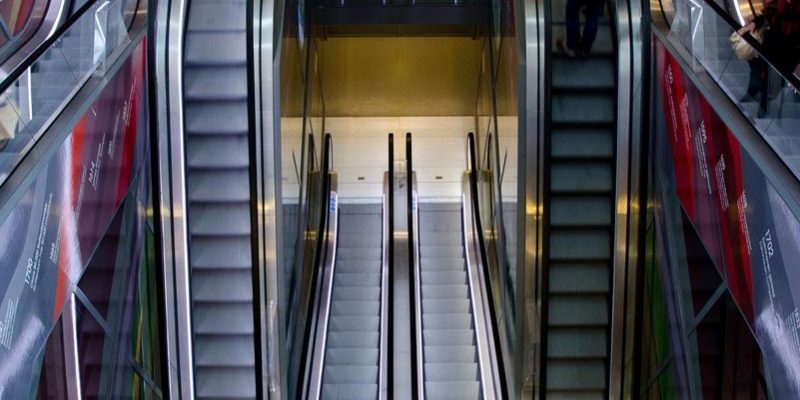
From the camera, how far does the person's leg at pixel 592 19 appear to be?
8117 mm

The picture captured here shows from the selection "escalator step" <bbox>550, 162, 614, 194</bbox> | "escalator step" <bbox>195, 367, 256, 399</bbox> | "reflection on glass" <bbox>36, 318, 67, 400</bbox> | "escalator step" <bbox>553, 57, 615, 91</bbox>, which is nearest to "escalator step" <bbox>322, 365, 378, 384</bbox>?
"escalator step" <bbox>195, 367, 256, 399</bbox>

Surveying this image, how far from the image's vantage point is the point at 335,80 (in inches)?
556

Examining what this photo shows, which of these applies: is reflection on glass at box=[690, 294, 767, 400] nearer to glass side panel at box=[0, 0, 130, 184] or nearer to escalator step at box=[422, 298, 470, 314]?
glass side panel at box=[0, 0, 130, 184]

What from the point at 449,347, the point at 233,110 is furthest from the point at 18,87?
the point at 449,347

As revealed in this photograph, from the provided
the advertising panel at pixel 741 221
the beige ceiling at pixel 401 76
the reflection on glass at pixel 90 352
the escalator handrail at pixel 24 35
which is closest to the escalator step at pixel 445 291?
the beige ceiling at pixel 401 76

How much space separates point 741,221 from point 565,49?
12.8ft

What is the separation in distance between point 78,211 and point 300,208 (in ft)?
13.6

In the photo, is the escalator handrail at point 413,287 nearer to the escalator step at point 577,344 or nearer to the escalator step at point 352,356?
the escalator step at point 352,356

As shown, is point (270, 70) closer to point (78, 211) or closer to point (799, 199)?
point (78, 211)

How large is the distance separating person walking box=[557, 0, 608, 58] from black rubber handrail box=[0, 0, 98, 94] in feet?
12.5

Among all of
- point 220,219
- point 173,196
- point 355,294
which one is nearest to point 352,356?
point 355,294

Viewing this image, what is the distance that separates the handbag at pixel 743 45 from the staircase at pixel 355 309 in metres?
5.33

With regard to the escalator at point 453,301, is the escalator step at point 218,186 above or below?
above

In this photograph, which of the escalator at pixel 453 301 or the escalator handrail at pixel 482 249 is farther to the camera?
the escalator at pixel 453 301
